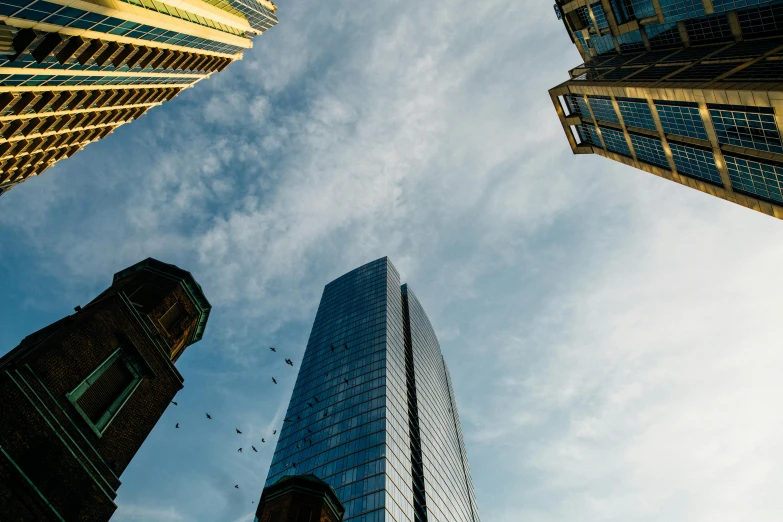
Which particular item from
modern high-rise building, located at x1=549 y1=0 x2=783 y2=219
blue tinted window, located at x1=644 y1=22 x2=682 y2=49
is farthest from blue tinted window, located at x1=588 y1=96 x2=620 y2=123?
blue tinted window, located at x1=644 y1=22 x2=682 y2=49

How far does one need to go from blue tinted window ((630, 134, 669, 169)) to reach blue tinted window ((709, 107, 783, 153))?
11923 mm

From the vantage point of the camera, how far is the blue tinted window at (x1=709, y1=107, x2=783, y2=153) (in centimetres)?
3631

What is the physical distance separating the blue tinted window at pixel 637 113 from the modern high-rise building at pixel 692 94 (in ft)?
0.59

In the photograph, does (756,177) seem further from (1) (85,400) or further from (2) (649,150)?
(1) (85,400)

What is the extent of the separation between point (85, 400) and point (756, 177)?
177 feet

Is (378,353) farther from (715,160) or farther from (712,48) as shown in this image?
(712,48)

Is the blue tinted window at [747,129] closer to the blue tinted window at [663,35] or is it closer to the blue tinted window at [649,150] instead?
the blue tinted window at [649,150]

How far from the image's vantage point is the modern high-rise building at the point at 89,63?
38909 millimetres

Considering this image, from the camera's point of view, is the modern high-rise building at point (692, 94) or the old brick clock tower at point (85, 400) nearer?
the old brick clock tower at point (85, 400)

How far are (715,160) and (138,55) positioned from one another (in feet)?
222

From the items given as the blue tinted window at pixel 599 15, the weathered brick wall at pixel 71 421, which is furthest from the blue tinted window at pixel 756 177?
the weathered brick wall at pixel 71 421

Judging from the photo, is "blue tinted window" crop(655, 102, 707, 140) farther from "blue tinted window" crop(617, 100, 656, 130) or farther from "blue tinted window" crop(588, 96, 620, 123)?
"blue tinted window" crop(588, 96, 620, 123)

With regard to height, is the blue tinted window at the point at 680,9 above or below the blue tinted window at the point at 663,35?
above

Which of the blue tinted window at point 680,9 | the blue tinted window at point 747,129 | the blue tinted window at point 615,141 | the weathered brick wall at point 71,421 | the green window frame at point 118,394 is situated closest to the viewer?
the weathered brick wall at point 71,421
